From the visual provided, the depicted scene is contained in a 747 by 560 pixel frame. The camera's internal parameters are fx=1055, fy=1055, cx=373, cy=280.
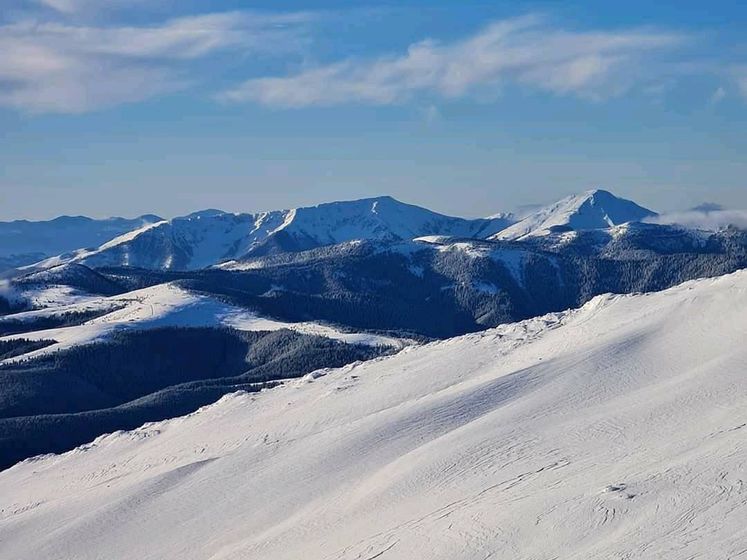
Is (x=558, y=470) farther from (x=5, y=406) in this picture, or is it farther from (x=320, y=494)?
(x=5, y=406)

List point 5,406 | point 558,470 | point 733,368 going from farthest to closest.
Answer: point 5,406 → point 733,368 → point 558,470

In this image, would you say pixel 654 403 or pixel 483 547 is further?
pixel 654 403

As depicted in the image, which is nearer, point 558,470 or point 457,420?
point 558,470

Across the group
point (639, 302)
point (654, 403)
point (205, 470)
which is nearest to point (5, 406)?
point (205, 470)

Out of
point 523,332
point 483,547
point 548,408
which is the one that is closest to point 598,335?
point 523,332

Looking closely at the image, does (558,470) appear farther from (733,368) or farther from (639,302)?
(639,302)

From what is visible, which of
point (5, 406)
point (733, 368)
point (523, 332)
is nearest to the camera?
point (733, 368)
